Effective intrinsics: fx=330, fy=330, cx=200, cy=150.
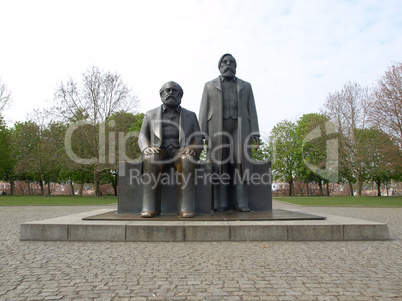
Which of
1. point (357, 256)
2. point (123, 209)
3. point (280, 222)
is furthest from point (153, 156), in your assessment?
point (357, 256)

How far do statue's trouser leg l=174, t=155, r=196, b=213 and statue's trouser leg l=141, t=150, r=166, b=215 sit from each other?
51 centimetres

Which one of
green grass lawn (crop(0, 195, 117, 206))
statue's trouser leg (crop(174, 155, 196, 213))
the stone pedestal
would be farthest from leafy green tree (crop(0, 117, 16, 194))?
statue's trouser leg (crop(174, 155, 196, 213))

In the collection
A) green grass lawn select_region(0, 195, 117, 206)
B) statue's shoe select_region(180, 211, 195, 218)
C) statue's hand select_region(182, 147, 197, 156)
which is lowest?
green grass lawn select_region(0, 195, 117, 206)

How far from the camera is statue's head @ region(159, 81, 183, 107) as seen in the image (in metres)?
7.79

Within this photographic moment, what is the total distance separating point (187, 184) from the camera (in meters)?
7.26

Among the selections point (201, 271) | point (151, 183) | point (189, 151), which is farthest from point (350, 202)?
point (201, 271)

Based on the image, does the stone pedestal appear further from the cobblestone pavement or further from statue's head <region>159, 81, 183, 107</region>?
the cobblestone pavement

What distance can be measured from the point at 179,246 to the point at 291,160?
41354 mm

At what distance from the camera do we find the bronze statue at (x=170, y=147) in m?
7.29

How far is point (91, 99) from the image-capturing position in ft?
101

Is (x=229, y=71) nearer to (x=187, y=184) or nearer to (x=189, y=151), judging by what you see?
(x=189, y=151)

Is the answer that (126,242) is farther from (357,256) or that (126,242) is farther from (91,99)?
(91,99)

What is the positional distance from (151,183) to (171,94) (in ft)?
7.04

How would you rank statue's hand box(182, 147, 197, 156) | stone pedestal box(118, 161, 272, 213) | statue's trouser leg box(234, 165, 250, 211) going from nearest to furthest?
statue's hand box(182, 147, 197, 156)
stone pedestal box(118, 161, 272, 213)
statue's trouser leg box(234, 165, 250, 211)
